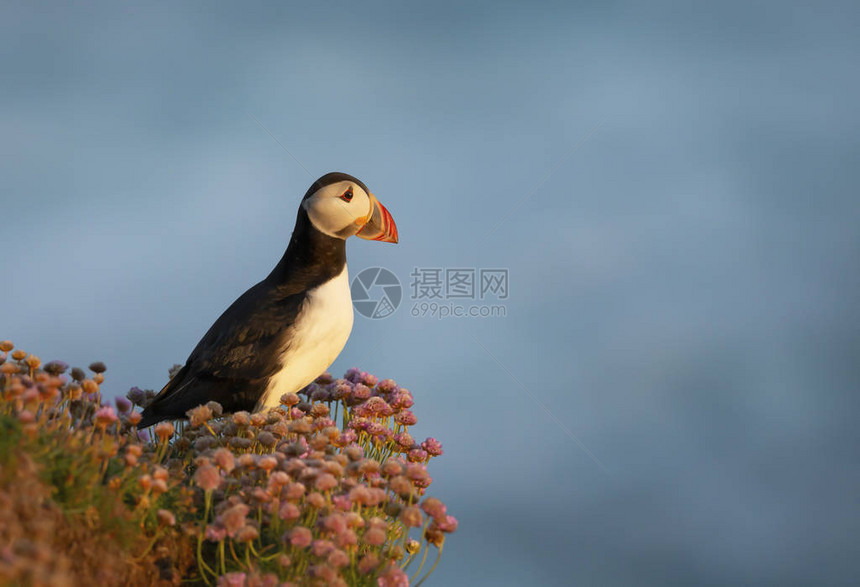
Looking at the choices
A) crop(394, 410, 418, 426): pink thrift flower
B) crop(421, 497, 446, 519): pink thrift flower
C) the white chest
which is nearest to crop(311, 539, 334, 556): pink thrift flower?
crop(421, 497, 446, 519): pink thrift flower

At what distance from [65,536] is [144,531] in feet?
2.06

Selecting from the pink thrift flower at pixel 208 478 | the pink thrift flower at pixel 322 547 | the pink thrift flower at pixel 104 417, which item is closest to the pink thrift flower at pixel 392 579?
the pink thrift flower at pixel 322 547

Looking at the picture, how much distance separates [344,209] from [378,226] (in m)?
0.42

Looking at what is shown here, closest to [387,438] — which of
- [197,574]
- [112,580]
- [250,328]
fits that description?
[250,328]

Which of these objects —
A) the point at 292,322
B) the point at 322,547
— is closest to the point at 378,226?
the point at 292,322

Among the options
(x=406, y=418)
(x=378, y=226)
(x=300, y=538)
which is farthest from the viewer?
(x=378, y=226)

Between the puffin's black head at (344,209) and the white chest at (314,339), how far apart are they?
52 centimetres

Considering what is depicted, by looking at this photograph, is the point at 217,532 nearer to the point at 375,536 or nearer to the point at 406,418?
the point at 375,536

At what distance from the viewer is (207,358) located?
7086 mm

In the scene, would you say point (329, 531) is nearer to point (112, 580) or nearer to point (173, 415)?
point (112, 580)

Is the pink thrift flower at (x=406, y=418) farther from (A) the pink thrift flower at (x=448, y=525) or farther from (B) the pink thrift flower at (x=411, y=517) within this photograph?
(B) the pink thrift flower at (x=411, y=517)

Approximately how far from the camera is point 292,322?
6953mm

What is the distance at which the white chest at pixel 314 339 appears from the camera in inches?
273

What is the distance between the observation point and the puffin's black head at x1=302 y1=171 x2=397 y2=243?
7.32m
